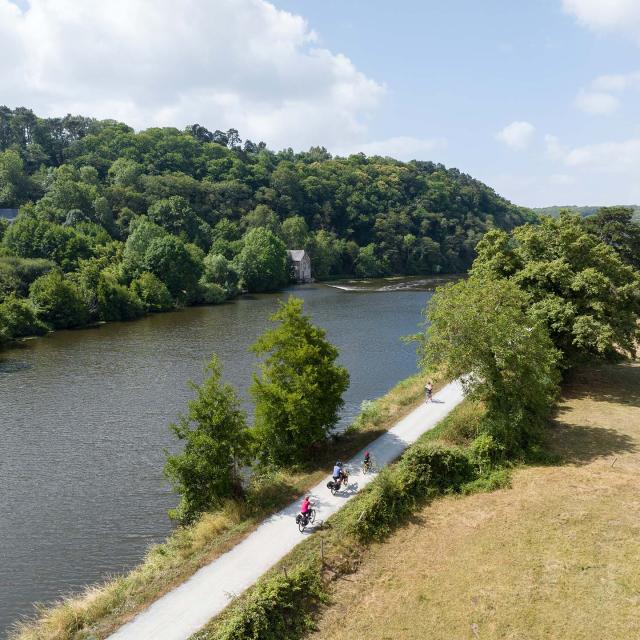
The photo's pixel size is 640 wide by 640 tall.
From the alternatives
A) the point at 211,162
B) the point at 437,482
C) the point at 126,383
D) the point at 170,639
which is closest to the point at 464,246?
the point at 211,162

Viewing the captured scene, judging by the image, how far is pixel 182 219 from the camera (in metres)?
107

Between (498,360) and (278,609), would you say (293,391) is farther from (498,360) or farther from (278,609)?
(278,609)

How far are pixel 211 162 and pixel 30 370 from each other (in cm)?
10615

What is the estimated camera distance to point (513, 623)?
588 inches

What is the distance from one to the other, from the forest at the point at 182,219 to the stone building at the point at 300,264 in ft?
15.3

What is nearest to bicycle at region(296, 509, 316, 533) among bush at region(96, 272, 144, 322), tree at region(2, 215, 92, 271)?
bush at region(96, 272, 144, 322)

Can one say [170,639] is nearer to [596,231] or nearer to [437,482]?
[437,482]

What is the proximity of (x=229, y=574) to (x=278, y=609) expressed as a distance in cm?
254

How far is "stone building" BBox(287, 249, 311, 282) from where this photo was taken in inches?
4656

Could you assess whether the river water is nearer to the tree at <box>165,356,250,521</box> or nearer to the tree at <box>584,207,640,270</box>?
the tree at <box>165,356,250,521</box>

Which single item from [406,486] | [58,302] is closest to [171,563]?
[406,486]

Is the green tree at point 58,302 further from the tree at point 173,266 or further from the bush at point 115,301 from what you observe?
the tree at point 173,266

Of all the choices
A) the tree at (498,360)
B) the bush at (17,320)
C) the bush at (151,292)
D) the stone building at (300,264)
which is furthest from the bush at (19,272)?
the tree at (498,360)

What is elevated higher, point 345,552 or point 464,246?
point 464,246
